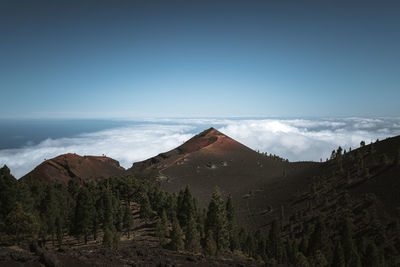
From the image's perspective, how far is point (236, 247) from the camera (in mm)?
56406

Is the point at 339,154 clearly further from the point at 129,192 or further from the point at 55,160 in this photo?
the point at 55,160

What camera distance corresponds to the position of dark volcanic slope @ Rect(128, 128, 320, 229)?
99.7 meters

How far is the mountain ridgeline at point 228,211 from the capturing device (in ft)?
137

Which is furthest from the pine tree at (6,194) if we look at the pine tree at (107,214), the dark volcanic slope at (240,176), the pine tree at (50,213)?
the dark volcanic slope at (240,176)

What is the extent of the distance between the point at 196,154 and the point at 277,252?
12255 centimetres

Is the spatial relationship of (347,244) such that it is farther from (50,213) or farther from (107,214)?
(50,213)

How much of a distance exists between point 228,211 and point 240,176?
82.2 metres

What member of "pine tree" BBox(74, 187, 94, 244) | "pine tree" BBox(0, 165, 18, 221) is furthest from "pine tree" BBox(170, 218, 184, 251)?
"pine tree" BBox(0, 165, 18, 221)

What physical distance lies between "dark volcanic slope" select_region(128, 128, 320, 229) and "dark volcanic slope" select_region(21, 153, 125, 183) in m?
26.2

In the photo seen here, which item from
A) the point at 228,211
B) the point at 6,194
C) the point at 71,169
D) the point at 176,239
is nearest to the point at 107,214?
the point at 176,239

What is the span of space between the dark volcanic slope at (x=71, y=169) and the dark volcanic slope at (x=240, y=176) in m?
26.2

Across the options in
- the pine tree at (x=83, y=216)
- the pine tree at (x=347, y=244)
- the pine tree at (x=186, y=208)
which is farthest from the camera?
the pine tree at (x=186, y=208)

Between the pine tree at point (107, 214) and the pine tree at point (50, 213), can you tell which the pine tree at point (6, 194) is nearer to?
the pine tree at point (50, 213)

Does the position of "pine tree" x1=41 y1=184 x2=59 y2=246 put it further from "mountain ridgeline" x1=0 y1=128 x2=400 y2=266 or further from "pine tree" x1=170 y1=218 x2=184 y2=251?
"pine tree" x1=170 y1=218 x2=184 y2=251
